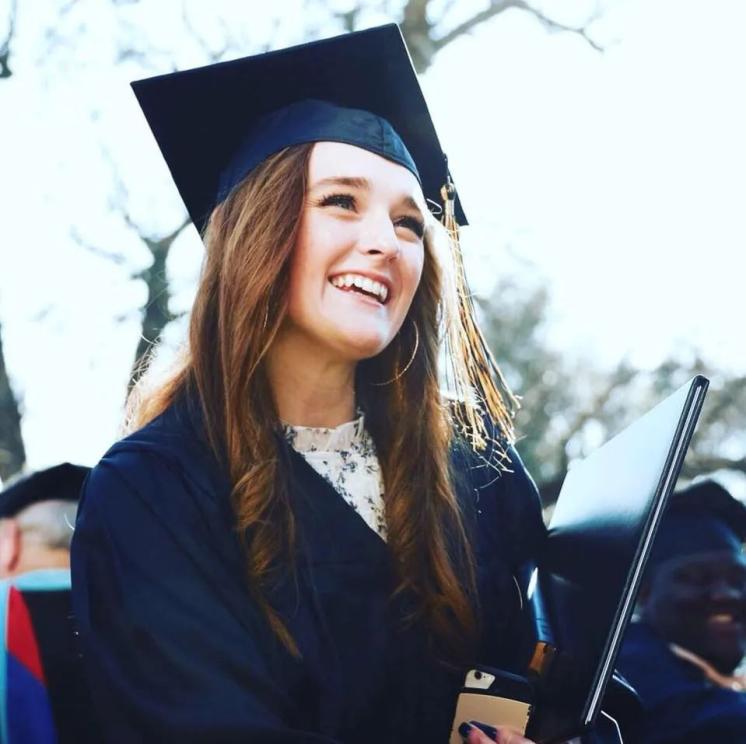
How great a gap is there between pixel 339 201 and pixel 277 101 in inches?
15.3

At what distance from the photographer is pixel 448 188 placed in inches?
103

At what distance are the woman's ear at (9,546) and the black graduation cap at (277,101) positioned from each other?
3.93ft

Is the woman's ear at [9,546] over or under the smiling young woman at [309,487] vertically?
under

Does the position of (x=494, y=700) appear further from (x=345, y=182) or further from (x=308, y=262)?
(x=345, y=182)

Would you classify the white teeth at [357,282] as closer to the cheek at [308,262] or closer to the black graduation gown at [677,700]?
the cheek at [308,262]

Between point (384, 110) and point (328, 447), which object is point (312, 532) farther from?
point (384, 110)

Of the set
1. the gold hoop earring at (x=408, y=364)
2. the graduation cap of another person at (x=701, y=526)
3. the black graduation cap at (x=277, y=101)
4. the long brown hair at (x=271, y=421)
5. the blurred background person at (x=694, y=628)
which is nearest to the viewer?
the long brown hair at (x=271, y=421)

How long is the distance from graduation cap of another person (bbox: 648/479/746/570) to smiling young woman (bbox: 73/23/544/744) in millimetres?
1439

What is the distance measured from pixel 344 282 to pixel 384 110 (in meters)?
0.54

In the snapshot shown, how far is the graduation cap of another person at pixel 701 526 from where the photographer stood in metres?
3.67

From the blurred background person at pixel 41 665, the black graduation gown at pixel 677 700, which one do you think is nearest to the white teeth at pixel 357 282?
the blurred background person at pixel 41 665

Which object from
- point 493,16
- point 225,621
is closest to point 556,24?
point 493,16

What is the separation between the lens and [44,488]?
305 cm

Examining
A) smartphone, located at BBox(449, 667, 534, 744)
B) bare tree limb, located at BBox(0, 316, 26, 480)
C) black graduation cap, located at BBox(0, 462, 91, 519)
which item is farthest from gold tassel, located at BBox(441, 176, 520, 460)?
bare tree limb, located at BBox(0, 316, 26, 480)
